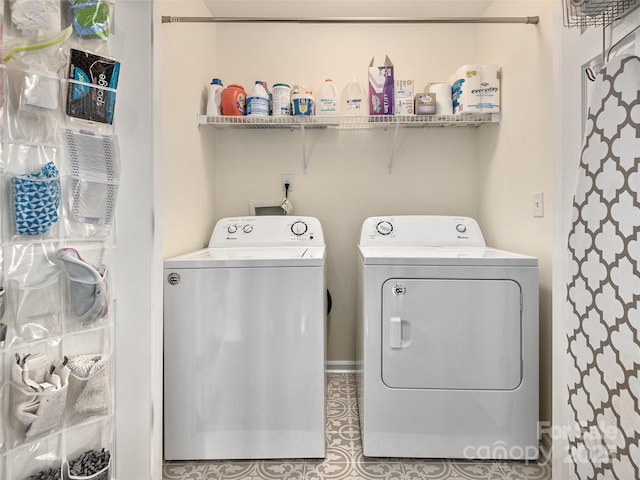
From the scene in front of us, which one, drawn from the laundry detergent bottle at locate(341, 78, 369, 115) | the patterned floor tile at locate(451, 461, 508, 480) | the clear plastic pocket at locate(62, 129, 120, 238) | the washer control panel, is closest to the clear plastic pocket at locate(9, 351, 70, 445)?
the clear plastic pocket at locate(62, 129, 120, 238)

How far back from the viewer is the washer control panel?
2125mm

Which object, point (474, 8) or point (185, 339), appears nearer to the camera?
point (185, 339)

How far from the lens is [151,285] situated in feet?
4.42

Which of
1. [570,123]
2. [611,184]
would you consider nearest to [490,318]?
[611,184]

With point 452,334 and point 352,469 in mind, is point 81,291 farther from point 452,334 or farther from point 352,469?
point 452,334

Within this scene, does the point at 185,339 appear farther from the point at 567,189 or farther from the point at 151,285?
the point at 567,189

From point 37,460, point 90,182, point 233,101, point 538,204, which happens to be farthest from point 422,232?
point 37,460

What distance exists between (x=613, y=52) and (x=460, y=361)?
1175 millimetres

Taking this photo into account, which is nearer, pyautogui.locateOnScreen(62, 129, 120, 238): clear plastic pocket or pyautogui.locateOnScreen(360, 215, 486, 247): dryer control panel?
pyautogui.locateOnScreen(62, 129, 120, 238): clear plastic pocket

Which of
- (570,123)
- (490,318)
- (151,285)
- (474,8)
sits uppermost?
(474,8)

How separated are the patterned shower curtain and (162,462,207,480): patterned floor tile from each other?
140 centimetres

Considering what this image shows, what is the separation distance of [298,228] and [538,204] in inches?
49.2

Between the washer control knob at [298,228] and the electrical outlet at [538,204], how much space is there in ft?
3.93

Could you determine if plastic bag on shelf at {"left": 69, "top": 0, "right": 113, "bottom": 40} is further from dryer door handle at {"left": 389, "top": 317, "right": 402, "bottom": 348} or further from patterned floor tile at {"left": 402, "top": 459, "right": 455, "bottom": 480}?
patterned floor tile at {"left": 402, "top": 459, "right": 455, "bottom": 480}
